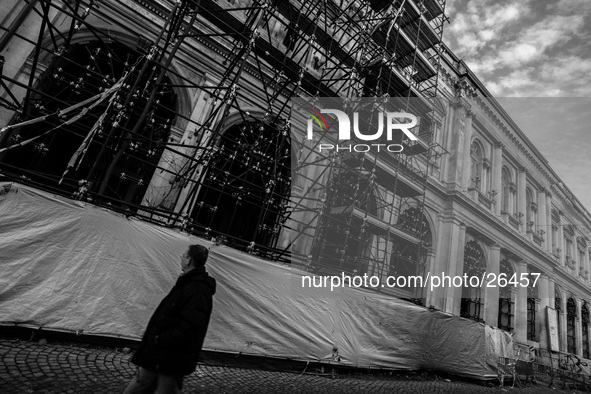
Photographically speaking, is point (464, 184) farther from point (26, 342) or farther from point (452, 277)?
point (26, 342)

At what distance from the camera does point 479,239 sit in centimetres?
1614

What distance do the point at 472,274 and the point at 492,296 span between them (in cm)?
141

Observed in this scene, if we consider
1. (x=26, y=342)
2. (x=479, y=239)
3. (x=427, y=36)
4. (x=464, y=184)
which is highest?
(x=427, y=36)

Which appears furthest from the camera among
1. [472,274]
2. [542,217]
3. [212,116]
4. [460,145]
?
[542,217]

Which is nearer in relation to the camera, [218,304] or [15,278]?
[15,278]

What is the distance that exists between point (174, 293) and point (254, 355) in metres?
3.23

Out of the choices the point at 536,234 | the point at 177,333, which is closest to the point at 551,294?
the point at 536,234

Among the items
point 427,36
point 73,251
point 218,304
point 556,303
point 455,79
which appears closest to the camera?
point 73,251

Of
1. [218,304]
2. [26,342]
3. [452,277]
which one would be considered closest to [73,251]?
[26,342]

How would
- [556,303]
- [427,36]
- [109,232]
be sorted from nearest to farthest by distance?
[109,232]
[427,36]
[556,303]

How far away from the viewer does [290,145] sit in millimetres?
9914

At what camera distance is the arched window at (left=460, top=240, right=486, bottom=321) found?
15.4 meters

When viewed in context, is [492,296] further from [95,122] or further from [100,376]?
[95,122]

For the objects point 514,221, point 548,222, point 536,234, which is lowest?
point 514,221
